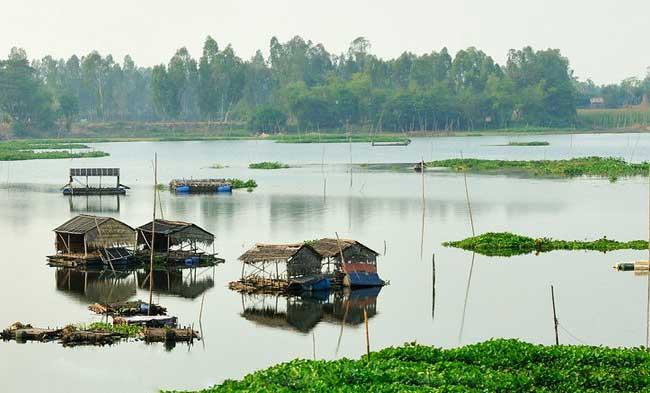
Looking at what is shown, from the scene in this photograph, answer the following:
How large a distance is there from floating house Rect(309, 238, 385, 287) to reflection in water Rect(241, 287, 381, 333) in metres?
0.40

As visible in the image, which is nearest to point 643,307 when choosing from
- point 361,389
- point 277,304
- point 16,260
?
point 277,304

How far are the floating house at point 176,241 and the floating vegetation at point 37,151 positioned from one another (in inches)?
2872

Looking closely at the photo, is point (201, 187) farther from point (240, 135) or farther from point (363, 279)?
point (240, 135)

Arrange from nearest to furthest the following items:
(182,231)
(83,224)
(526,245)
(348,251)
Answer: (348,251) → (182,231) → (83,224) → (526,245)

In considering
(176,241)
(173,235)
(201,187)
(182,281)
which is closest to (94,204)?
(201,187)

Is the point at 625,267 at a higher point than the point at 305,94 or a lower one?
lower

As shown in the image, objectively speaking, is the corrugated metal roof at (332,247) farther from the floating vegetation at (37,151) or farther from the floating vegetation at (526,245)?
the floating vegetation at (37,151)

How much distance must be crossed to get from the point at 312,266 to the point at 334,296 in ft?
4.86

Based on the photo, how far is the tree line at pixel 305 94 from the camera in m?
166

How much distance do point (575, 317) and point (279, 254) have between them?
1049 centimetres

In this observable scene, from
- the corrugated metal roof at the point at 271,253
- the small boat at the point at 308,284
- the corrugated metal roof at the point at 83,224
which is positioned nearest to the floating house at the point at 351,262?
the small boat at the point at 308,284

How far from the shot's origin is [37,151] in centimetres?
13375

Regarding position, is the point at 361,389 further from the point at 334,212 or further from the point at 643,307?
the point at 334,212

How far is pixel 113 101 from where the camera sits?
192375mm
